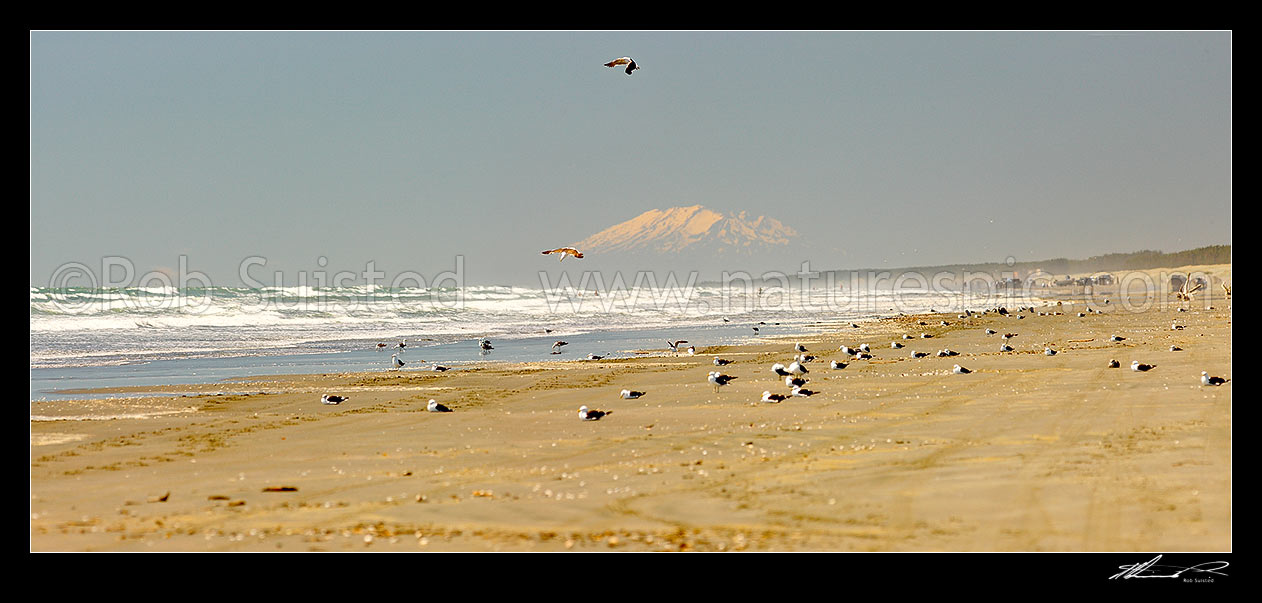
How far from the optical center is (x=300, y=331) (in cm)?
3453

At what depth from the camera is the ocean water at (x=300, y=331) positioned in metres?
21.1

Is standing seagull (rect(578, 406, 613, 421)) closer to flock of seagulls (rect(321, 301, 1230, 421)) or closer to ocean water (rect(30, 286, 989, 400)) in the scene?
flock of seagulls (rect(321, 301, 1230, 421))

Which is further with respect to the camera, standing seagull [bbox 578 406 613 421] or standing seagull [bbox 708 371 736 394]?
standing seagull [bbox 708 371 736 394]

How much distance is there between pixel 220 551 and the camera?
6.26 meters

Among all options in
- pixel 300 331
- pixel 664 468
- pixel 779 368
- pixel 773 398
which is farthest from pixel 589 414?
pixel 300 331

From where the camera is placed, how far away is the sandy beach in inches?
255

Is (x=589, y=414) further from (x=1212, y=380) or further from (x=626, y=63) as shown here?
(x=1212, y=380)

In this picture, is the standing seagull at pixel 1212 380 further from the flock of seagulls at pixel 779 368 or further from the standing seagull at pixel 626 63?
the standing seagull at pixel 626 63

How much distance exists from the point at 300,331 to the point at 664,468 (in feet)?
93.6

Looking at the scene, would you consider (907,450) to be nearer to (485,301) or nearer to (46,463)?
(46,463)

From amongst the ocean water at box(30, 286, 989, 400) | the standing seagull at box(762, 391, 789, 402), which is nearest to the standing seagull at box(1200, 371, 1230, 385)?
the standing seagull at box(762, 391, 789, 402)

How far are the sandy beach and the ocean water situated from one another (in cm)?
621
